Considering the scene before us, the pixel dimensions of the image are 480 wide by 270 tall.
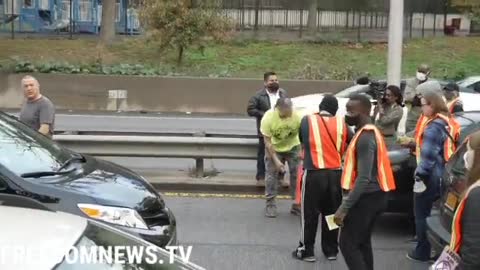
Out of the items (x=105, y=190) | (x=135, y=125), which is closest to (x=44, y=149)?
(x=105, y=190)

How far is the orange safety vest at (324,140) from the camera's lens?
6.63 meters

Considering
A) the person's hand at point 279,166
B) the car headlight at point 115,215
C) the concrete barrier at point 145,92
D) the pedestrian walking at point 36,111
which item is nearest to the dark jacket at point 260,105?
the person's hand at point 279,166

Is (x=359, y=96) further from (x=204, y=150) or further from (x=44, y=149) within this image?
(x=204, y=150)

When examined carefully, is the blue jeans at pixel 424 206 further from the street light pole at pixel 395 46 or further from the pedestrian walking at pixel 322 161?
the street light pole at pixel 395 46

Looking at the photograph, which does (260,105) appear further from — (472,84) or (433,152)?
(472,84)

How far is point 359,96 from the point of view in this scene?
19.4ft

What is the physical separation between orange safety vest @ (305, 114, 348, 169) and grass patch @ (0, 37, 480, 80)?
640 inches

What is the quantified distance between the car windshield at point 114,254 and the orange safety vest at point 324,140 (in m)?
3.29

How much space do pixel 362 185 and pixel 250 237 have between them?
2272 mm

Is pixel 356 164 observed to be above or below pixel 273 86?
below

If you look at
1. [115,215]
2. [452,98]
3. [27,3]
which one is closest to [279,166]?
[452,98]

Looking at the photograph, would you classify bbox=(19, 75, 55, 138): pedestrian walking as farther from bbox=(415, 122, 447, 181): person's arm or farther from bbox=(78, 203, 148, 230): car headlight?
→ bbox=(415, 122, 447, 181): person's arm

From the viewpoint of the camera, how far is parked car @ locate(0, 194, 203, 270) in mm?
2516

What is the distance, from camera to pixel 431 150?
6.57 meters
